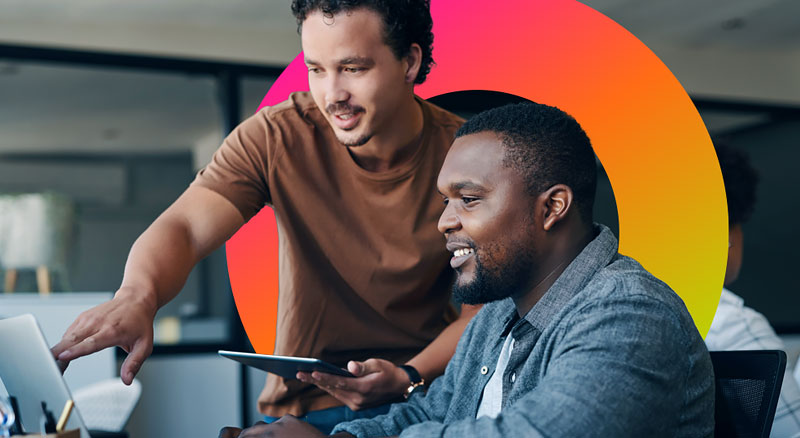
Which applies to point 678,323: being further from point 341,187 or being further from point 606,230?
point 341,187

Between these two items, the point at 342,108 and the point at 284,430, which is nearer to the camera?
the point at 284,430

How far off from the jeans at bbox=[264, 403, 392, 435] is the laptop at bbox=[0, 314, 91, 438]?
2.05 feet

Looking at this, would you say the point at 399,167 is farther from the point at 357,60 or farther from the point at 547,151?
the point at 547,151

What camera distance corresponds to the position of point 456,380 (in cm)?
147

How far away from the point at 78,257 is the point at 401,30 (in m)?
3.58

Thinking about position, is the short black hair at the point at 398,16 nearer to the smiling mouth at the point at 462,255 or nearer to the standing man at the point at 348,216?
the standing man at the point at 348,216

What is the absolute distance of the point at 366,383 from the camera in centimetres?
142

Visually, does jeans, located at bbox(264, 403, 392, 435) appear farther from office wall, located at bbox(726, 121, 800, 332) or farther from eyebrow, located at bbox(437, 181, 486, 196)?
office wall, located at bbox(726, 121, 800, 332)

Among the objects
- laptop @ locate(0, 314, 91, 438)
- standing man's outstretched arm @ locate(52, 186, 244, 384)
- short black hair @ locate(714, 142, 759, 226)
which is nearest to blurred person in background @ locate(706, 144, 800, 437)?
short black hair @ locate(714, 142, 759, 226)

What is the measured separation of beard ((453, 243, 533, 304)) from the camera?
125 centimetres

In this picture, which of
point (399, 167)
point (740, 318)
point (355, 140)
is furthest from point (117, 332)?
point (740, 318)

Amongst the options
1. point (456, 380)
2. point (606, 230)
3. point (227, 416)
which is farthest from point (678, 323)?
point (227, 416)

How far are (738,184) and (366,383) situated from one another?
56.3 inches

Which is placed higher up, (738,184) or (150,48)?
(150,48)
